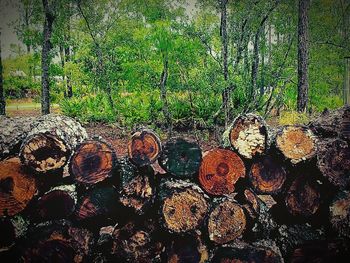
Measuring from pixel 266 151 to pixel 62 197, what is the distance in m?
2.04

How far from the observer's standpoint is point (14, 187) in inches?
118

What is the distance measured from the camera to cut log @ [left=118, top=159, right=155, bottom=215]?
3.19m

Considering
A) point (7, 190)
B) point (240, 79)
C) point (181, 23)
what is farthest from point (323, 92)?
point (7, 190)

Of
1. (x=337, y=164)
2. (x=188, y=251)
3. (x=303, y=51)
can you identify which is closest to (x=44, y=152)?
(x=188, y=251)

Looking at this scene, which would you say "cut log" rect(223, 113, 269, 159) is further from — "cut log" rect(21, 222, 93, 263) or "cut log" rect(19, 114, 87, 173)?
"cut log" rect(21, 222, 93, 263)

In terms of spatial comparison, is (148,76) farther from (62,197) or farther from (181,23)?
(62,197)

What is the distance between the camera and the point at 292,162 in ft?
10.8

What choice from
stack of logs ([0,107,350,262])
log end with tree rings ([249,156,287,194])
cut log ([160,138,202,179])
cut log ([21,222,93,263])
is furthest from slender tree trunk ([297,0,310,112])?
cut log ([21,222,93,263])

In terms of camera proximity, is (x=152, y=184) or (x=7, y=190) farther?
(x=152, y=184)

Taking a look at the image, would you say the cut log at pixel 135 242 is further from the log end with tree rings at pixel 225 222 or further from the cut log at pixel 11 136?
the cut log at pixel 11 136

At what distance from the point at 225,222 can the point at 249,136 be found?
89cm

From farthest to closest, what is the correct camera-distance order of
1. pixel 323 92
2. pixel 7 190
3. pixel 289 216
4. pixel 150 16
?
1. pixel 323 92
2. pixel 150 16
3. pixel 289 216
4. pixel 7 190

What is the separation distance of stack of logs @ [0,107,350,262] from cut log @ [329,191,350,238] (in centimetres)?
1

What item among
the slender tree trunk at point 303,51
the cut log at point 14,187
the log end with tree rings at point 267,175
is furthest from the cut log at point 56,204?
the slender tree trunk at point 303,51
